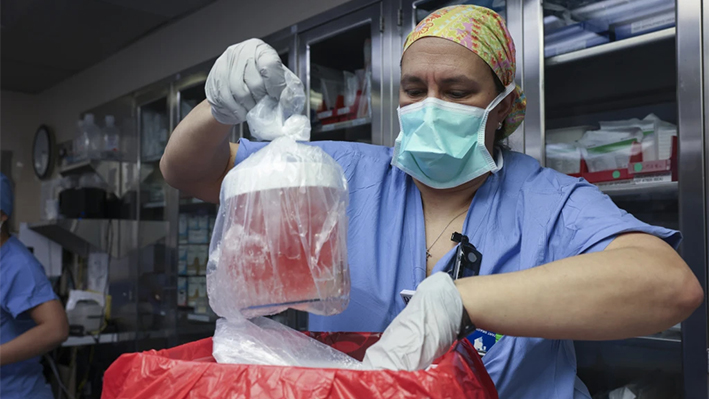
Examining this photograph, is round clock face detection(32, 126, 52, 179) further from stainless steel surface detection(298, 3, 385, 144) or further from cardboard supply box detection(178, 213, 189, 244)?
stainless steel surface detection(298, 3, 385, 144)

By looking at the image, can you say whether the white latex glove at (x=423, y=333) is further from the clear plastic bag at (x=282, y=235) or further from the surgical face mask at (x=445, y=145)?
the surgical face mask at (x=445, y=145)

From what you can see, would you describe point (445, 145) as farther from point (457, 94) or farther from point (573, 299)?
point (573, 299)

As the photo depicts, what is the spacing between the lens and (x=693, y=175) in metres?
1.48

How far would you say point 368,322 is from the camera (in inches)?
40.9

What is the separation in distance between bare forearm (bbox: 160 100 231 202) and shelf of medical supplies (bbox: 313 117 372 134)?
1159mm

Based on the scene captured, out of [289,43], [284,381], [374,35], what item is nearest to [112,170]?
[289,43]

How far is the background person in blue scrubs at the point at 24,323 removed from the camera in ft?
7.59

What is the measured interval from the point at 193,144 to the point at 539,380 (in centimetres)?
76

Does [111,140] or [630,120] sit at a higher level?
[111,140]

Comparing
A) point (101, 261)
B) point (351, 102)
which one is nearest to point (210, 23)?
point (351, 102)

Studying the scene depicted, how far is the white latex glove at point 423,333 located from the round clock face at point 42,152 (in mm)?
5242

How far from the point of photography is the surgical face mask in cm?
118

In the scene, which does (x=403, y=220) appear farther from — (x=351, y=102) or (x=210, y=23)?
(x=210, y=23)

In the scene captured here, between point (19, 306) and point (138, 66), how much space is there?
7.59ft
